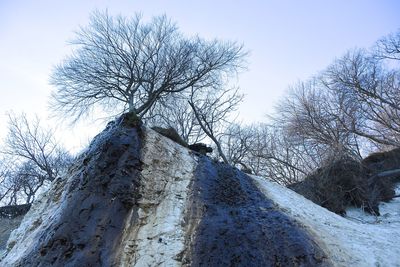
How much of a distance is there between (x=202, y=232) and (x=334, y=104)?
563 inches

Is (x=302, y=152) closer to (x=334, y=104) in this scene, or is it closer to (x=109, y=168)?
(x=334, y=104)

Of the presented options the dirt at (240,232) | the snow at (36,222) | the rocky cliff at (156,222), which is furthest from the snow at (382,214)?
the snow at (36,222)

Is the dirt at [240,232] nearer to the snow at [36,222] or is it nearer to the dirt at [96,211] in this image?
the dirt at [96,211]

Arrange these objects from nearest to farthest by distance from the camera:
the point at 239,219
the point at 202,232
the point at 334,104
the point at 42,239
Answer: the point at 42,239
the point at 202,232
the point at 239,219
the point at 334,104

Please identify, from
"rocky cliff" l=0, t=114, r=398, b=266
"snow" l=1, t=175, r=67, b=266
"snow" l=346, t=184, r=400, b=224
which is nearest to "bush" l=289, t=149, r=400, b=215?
"snow" l=346, t=184, r=400, b=224

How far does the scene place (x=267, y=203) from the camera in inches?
137

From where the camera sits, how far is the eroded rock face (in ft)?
8.18

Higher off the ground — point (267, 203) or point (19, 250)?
point (267, 203)

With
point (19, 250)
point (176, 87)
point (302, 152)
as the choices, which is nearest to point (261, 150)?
point (302, 152)

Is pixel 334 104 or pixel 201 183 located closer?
pixel 201 183

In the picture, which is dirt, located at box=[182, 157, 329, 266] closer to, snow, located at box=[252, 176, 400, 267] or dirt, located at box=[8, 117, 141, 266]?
snow, located at box=[252, 176, 400, 267]

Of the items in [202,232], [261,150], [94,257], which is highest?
[261,150]

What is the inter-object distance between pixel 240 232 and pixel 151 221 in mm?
841

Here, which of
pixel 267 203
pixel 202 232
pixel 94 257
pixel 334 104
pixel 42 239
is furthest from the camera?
pixel 334 104
